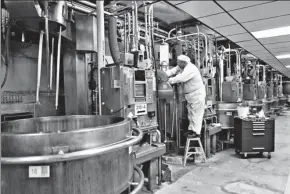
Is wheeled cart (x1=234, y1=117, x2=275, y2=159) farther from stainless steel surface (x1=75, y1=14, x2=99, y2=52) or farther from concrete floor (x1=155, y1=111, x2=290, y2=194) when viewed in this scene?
stainless steel surface (x1=75, y1=14, x2=99, y2=52)

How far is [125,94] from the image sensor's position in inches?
96.6

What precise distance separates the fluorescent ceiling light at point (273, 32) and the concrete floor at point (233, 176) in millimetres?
2116

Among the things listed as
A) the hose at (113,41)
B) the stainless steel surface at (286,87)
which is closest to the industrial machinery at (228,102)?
the hose at (113,41)

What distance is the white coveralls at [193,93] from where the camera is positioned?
12.3ft

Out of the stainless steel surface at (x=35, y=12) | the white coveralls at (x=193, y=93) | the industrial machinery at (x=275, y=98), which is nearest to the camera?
the stainless steel surface at (x=35, y=12)

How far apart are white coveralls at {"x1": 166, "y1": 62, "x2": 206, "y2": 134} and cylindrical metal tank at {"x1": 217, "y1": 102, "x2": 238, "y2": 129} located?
1.30 metres

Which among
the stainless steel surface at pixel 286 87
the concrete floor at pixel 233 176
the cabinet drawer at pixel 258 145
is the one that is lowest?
the concrete floor at pixel 233 176

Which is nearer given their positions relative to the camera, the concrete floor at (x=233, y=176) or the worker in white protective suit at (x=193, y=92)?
the concrete floor at (x=233, y=176)

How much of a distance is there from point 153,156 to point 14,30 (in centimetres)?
198

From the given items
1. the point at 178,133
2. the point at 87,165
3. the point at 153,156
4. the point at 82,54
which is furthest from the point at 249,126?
the point at 87,165

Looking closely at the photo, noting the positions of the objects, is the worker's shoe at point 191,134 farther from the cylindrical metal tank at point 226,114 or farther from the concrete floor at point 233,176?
the cylindrical metal tank at point 226,114

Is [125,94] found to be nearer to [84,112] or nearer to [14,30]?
[84,112]

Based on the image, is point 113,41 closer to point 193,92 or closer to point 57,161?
point 57,161

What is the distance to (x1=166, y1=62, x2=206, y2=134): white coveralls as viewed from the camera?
3.74 m
